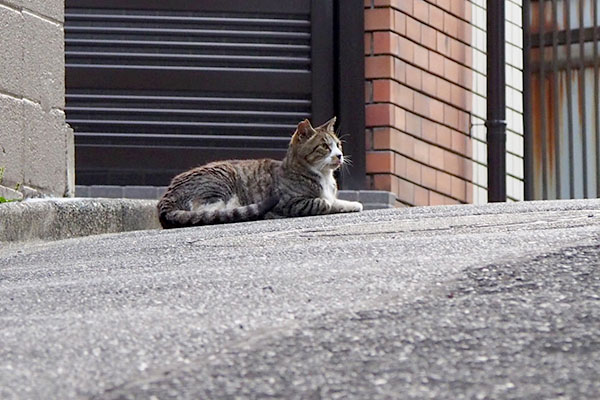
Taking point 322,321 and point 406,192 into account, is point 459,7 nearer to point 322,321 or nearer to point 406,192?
point 406,192

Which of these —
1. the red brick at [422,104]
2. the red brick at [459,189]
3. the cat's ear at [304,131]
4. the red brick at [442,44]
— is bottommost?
the red brick at [459,189]

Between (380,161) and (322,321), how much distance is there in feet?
16.7

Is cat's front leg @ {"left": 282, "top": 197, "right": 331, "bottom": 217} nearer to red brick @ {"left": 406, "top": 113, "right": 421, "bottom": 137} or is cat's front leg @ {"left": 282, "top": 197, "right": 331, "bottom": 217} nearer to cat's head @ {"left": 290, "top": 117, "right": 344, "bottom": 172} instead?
cat's head @ {"left": 290, "top": 117, "right": 344, "bottom": 172}

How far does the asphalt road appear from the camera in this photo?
2.71 m

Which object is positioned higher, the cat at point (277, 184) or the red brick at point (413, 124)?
the red brick at point (413, 124)

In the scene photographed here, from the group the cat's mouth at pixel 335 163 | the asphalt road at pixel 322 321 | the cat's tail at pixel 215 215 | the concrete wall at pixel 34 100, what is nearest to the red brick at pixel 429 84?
the cat's mouth at pixel 335 163

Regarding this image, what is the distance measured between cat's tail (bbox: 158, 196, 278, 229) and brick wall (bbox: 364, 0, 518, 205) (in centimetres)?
155

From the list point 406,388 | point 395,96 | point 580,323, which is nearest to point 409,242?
point 580,323

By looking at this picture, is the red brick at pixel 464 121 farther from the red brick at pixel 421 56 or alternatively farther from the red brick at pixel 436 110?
the red brick at pixel 421 56

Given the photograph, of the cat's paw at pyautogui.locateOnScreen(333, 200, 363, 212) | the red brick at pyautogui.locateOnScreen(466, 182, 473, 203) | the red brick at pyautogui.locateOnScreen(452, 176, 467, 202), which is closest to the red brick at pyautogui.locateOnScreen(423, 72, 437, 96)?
the red brick at pyautogui.locateOnScreen(452, 176, 467, 202)

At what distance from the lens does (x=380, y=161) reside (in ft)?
26.8

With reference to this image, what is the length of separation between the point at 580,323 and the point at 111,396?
3.26ft

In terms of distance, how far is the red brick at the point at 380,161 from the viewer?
8.17m

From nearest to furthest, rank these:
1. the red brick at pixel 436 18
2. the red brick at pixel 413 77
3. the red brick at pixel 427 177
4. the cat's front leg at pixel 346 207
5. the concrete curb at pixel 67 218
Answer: the concrete curb at pixel 67 218, the cat's front leg at pixel 346 207, the red brick at pixel 413 77, the red brick at pixel 427 177, the red brick at pixel 436 18
